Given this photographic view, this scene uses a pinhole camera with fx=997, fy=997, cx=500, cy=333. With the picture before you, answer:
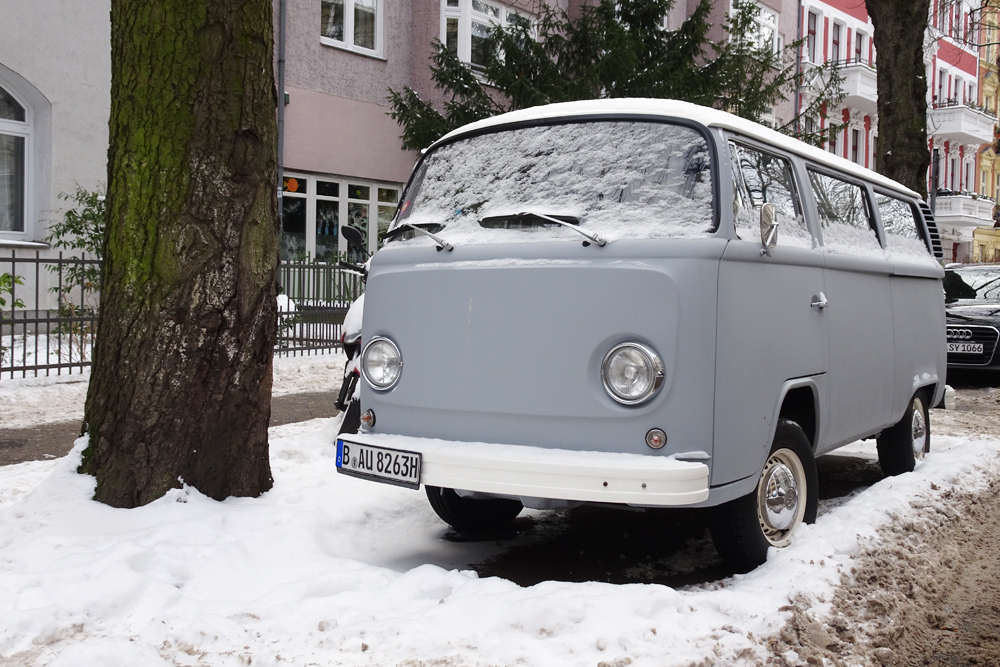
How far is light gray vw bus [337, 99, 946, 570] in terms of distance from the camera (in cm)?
389

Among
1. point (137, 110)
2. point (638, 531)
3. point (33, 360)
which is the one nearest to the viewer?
point (137, 110)

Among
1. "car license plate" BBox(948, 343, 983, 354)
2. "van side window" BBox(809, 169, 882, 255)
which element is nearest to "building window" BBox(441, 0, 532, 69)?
"car license plate" BBox(948, 343, 983, 354)

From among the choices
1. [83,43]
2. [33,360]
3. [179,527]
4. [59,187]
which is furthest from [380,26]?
[179,527]

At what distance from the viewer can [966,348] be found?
1313 centimetres

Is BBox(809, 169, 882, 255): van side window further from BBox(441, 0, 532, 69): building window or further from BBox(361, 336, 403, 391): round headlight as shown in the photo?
BBox(441, 0, 532, 69): building window

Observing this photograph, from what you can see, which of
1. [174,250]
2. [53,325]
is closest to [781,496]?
[174,250]

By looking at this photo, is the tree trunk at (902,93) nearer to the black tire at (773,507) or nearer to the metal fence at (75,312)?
the metal fence at (75,312)

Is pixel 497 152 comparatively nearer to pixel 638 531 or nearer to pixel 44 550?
pixel 638 531

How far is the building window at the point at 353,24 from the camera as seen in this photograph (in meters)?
19.3

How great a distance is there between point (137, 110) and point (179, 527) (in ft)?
6.81

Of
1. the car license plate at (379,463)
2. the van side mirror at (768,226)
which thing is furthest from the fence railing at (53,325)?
the van side mirror at (768,226)

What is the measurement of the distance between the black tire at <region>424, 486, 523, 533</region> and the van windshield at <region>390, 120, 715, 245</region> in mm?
1360

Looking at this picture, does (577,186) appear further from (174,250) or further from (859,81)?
(859,81)

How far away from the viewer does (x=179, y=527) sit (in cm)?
455
